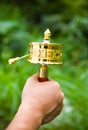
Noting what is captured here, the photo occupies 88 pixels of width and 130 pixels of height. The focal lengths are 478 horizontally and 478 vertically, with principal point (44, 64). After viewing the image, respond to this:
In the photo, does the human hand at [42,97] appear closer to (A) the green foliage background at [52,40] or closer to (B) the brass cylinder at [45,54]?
(B) the brass cylinder at [45,54]

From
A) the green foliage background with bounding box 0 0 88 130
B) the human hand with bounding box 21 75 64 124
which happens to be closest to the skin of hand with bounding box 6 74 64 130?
the human hand with bounding box 21 75 64 124

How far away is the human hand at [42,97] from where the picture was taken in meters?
1.47

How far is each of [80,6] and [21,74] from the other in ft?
8.81

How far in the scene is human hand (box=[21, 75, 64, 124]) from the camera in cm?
147

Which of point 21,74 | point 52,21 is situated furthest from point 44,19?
point 21,74

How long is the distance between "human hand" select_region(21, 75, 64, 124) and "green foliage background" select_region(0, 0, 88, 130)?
6.25 ft

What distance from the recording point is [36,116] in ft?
4.77

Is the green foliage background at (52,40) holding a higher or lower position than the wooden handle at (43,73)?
lower

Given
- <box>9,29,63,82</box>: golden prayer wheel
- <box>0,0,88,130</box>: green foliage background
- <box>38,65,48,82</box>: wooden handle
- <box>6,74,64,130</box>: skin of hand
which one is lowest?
<box>0,0,88,130</box>: green foliage background

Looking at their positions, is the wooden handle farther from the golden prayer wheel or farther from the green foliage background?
the green foliage background

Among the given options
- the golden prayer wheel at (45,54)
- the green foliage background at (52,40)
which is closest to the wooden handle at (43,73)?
the golden prayer wheel at (45,54)

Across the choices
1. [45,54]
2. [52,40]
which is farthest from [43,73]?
[52,40]

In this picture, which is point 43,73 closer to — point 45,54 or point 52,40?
point 45,54

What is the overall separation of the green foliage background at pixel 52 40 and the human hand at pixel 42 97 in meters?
1.90
